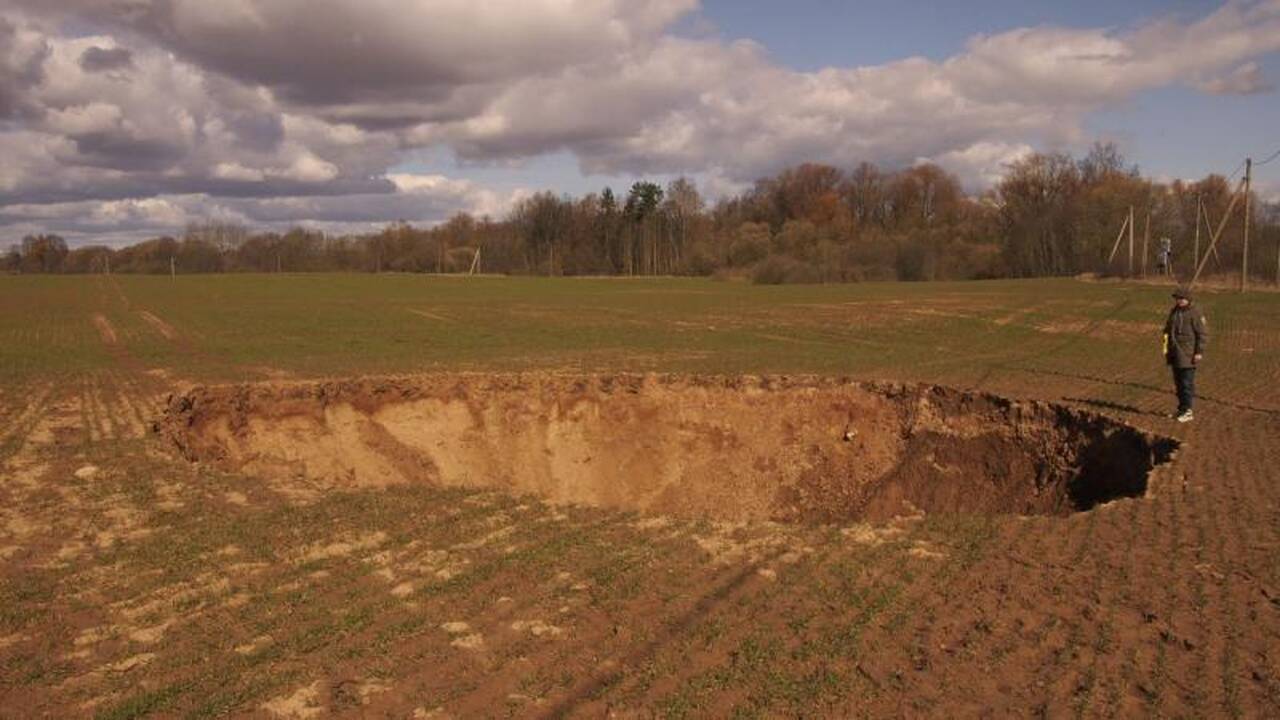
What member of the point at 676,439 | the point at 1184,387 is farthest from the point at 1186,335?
the point at 676,439

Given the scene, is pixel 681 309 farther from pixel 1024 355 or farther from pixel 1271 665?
pixel 1271 665

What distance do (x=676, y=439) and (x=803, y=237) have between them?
8036 cm

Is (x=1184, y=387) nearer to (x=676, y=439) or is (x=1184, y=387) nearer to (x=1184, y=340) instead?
(x=1184, y=340)

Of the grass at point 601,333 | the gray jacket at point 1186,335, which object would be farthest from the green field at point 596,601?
the grass at point 601,333

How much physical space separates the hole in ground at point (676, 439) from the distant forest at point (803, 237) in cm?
4849

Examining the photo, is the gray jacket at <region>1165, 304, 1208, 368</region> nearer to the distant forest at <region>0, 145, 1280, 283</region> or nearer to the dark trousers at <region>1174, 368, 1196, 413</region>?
the dark trousers at <region>1174, 368, 1196, 413</region>

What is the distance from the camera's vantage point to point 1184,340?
1238 centimetres

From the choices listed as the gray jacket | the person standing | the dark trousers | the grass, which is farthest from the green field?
the grass

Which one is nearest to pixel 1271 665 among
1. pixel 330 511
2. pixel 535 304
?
pixel 330 511

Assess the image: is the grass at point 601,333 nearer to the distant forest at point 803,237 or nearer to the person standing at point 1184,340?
the person standing at point 1184,340

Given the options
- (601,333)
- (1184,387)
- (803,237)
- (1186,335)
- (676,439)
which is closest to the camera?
(1186,335)

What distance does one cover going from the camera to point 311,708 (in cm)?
487

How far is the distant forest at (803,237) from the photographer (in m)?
70.1

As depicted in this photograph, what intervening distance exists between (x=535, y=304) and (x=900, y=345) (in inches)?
988
